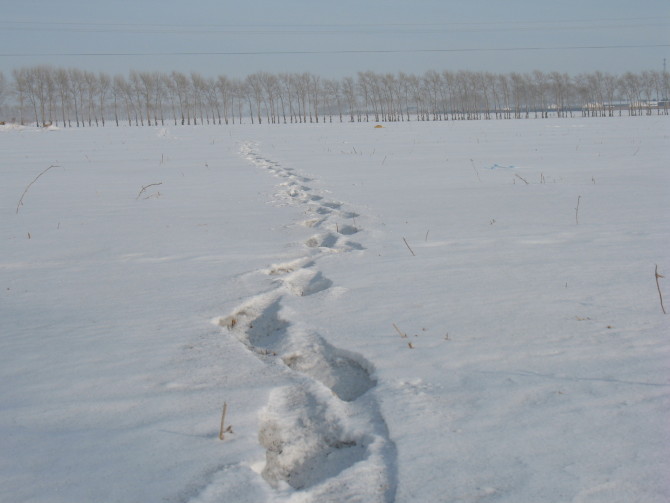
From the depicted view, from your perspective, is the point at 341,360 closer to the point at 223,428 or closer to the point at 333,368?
the point at 333,368

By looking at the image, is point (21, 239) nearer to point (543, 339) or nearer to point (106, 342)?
point (106, 342)

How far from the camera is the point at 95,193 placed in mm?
5156

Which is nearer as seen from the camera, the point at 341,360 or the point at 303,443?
the point at 303,443

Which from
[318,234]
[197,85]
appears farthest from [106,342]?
[197,85]

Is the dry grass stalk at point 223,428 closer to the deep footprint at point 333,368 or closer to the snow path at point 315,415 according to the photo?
the snow path at point 315,415

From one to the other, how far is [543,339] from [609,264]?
0.91 meters

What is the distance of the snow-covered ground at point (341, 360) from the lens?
3.13 feet

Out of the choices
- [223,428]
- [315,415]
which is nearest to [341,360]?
[315,415]

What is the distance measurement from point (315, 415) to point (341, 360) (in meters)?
0.32

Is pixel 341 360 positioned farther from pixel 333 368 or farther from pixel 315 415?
pixel 315 415

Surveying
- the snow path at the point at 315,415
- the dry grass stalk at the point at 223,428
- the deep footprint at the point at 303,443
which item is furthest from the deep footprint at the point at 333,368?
the dry grass stalk at the point at 223,428

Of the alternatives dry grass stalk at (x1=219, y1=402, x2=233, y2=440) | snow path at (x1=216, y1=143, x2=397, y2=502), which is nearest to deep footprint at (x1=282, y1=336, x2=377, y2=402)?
snow path at (x1=216, y1=143, x2=397, y2=502)

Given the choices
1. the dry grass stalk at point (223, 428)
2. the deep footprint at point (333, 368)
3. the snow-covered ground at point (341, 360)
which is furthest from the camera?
the deep footprint at point (333, 368)

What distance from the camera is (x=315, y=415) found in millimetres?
1199
